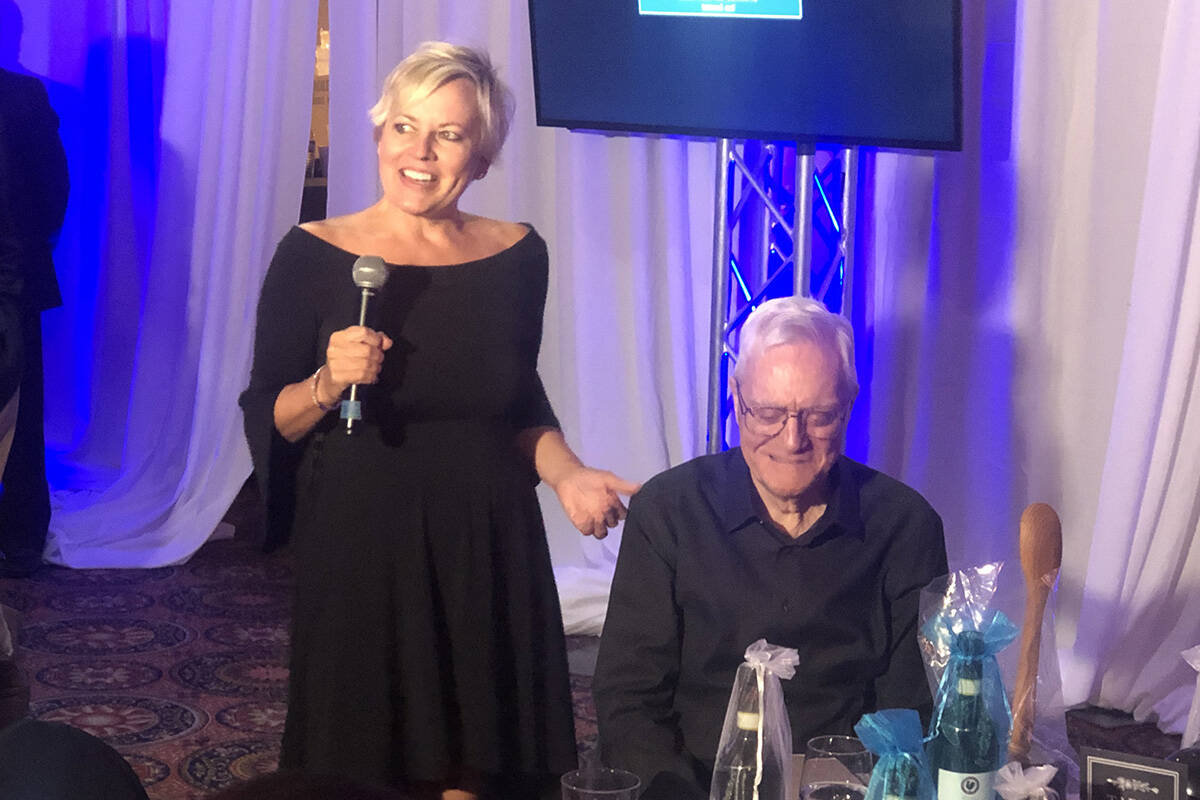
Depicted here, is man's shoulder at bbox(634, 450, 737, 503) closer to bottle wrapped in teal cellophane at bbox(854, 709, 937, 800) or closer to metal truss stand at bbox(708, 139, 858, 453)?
bottle wrapped in teal cellophane at bbox(854, 709, 937, 800)

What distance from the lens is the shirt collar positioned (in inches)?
76.9

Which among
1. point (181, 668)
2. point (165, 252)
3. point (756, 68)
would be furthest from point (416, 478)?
point (165, 252)

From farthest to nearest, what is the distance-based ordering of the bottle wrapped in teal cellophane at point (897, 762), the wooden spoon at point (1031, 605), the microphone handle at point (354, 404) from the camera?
the microphone handle at point (354, 404) < the wooden spoon at point (1031, 605) < the bottle wrapped in teal cellophane at point (897, 762)

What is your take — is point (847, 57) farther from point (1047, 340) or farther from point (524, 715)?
point (524, 715)

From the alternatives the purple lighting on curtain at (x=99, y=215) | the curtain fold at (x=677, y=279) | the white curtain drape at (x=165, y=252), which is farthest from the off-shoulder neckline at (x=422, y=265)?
the purple lighting on curtain at (x=99, y=215)

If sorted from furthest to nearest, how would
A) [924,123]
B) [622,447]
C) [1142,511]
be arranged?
[622,447], [1142,511], [924,123]

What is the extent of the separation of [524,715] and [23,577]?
11.2ft

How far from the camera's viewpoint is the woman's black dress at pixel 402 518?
1905 millimetres

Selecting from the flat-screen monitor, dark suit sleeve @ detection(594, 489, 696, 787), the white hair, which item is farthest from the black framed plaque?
the flat-screen monitor

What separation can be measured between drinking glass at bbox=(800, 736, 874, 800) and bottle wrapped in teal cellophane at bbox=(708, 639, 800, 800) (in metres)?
0.03

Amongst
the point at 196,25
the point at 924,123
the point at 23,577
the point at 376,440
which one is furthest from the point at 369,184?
the point at 376,440

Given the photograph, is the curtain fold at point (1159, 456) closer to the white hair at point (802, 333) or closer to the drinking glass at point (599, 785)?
the white hair at point (802, 333)

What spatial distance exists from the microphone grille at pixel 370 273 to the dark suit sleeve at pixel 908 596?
0.80m

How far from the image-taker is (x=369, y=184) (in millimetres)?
4898
